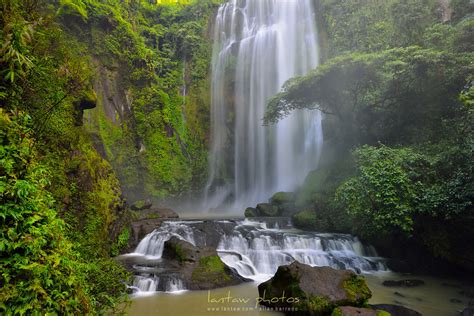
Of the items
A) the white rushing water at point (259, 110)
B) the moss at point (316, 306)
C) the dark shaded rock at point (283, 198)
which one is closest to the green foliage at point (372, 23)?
the white rushing water at point (259, 110)

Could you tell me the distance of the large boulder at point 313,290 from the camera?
6016mm

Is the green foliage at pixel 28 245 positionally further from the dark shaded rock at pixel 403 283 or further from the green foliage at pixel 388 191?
the dark shaded rock at pixel 403 283

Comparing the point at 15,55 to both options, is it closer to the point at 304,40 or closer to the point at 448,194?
the point at 448,194

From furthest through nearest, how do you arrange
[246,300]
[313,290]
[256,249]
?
[256,249] < [246,300] < [313,290]

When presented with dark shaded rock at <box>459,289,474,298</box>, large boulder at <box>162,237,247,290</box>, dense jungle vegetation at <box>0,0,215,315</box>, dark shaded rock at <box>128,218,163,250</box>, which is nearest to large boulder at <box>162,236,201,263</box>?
large boulder at <box>162,237,247,290</box>

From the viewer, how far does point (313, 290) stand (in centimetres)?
625

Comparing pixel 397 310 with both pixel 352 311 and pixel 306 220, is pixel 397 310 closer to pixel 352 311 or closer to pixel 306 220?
pixel 352 311

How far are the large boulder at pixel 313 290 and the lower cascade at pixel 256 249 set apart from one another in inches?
91.4

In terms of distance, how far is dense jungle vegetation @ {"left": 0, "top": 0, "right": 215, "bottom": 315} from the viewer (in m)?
2.95

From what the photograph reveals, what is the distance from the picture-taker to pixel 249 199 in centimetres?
2319

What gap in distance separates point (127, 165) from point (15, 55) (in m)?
17.2

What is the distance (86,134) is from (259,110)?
52.2 feet

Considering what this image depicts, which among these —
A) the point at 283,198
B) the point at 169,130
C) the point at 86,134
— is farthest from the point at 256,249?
the point at 169,130

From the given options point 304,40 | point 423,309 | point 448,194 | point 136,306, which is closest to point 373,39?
point 304,40
